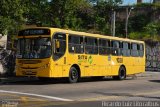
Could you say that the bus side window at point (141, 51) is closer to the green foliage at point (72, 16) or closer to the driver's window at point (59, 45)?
the green foliage at point (72, 16)

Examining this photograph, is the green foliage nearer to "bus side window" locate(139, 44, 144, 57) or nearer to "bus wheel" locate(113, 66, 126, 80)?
"bus wheel" locate(113, 66, 126, 80)

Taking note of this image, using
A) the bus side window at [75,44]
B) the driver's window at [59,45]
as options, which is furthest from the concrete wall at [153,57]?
the driver's window at [59,45]

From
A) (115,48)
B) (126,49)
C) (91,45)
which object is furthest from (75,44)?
(126,49)

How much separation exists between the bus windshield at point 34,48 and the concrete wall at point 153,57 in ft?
80.9

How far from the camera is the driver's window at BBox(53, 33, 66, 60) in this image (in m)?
25.3

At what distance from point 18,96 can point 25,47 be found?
8018 mm

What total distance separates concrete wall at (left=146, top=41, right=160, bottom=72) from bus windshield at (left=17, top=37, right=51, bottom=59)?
971 inches

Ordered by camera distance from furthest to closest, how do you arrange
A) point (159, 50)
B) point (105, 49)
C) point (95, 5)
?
1. point (95, 5)
2. point (159, 50)
3. point (105, 49)

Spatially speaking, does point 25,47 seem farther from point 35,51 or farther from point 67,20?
point 67,20

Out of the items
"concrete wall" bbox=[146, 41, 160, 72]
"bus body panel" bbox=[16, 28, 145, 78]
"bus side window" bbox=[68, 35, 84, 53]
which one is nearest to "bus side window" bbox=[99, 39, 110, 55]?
"bus body panel" bbox=[16, 28, 145, 78]

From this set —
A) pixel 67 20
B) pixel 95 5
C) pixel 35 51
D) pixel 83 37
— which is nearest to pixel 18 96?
pixel 35 51

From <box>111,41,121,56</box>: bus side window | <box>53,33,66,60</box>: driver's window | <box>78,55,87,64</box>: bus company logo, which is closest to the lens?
<box>53,33,66,60</box>: driver's window

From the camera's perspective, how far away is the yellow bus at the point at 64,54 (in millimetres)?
25141

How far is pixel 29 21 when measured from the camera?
40406 millimetres
